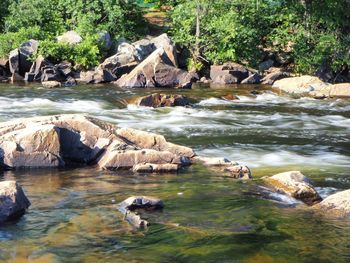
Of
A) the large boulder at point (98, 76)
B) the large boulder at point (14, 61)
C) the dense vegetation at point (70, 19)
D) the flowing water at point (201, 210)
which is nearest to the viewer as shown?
the flowing water at point (201, 210)

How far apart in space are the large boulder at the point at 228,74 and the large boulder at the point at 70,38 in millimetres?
6099

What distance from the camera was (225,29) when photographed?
26.2 m

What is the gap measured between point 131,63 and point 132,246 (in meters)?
19.4

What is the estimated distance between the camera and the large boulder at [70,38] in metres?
26.5

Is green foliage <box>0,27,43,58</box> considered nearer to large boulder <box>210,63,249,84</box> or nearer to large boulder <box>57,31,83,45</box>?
large boulder <box>57,31,83,45</box>

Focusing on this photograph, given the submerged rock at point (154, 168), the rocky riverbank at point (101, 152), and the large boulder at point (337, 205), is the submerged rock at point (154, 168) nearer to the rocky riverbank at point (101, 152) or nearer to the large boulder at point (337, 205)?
the rocky riverbank at point (101, 152)

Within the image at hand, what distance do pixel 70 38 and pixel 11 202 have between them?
2090 centimetres

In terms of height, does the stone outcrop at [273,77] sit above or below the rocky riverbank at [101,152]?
below

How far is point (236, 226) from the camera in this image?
663 centimetres

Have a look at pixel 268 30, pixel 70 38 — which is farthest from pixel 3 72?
pixel 268 30

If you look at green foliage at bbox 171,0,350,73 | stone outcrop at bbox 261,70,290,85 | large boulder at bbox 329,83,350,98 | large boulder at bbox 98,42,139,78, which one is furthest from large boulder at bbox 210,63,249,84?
large boulder at bbox 329,83,350,98

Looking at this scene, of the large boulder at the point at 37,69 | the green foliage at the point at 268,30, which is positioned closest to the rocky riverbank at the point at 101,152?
the large boulder at the point at 37,69

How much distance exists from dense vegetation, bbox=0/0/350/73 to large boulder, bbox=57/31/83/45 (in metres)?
0.30

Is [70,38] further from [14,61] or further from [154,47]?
[154,47]
